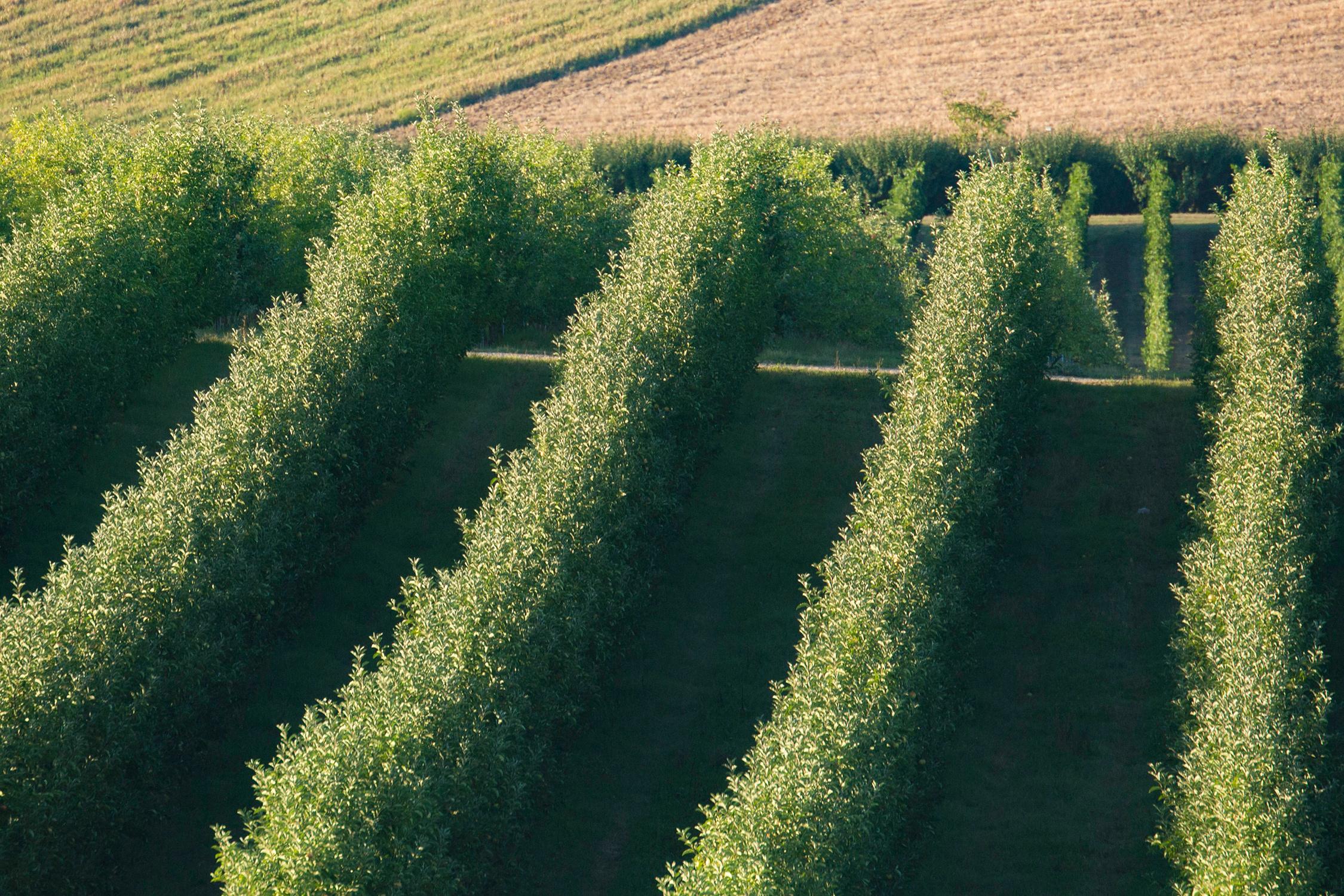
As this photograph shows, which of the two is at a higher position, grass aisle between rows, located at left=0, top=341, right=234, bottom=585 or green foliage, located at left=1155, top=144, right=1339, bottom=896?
grass aisle between rows, located at left=0, top=341, right=234, bottom=585

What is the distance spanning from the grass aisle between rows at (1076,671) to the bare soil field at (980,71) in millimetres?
59015

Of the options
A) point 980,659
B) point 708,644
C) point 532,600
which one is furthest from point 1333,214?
point 532,600

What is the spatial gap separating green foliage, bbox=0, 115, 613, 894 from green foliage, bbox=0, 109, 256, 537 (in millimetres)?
1490

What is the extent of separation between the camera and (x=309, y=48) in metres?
125

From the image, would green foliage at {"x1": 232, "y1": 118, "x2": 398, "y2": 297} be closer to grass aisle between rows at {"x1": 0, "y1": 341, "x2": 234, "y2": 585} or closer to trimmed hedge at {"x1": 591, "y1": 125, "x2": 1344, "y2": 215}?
grass aisle between rows at {"x1": 0, "y1": 341, "x2": 234, "y2": 585}

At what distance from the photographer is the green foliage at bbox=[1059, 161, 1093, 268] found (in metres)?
87.5

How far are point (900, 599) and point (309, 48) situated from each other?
4102 inches

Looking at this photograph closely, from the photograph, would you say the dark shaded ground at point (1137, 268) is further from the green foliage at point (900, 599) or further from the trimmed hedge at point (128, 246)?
the trimmed hedge at point (128, 246)

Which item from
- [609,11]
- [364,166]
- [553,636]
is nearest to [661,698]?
[553,636]

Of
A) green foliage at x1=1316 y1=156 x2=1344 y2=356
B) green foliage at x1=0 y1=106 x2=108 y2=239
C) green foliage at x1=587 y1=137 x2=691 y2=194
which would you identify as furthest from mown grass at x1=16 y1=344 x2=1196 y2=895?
green foliage at x1=587 y1=137 x2=691 y2=194

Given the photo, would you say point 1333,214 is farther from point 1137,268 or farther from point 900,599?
point 900,599

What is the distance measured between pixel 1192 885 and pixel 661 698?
17.8 meters

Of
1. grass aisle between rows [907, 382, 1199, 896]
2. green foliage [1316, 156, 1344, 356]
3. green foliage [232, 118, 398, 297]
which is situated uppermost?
green foliage [232, 118, 398, 297]

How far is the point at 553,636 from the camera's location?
3791 cm
